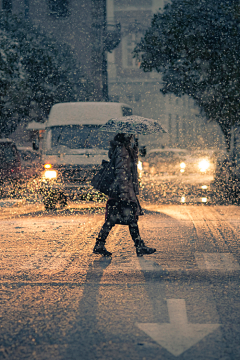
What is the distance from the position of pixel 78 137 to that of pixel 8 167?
6461 millimetres

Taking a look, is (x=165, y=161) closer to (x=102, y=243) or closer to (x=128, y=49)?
(x=102, y=243)

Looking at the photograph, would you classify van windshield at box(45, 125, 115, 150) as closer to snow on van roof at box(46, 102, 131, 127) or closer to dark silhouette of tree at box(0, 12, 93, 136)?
snow on van roof at box(46, 102, 131, 127)

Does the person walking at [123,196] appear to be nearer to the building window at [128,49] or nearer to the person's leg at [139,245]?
the person's leg at [139,245]

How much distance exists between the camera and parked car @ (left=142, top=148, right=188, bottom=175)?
29.5 m

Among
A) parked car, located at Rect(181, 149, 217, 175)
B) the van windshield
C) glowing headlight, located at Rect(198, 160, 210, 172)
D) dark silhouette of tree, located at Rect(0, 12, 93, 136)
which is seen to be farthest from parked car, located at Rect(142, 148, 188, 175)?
the van windshield

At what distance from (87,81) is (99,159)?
2914 centimetres

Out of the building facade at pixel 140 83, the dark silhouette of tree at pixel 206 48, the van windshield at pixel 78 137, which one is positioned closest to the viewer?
the van windshield at pixel 78 137

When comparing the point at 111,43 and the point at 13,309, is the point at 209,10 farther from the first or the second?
the point at 111,43

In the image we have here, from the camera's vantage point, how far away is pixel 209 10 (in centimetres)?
2222

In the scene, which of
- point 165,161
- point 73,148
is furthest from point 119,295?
point 165,161

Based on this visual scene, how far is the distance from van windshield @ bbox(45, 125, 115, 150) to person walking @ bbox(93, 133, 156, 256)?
6562 millimetres

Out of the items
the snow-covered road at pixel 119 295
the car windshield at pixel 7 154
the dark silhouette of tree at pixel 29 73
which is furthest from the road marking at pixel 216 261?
the dark silhouette of tree at pixel 29 73

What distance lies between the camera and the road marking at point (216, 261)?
6676 millimetres

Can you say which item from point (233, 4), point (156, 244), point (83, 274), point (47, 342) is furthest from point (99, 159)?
point (233, 4)
